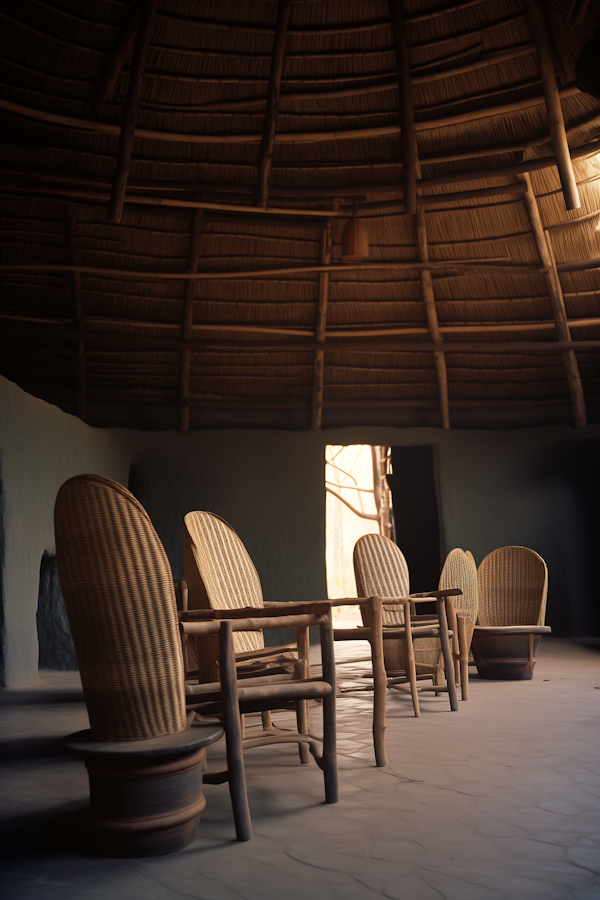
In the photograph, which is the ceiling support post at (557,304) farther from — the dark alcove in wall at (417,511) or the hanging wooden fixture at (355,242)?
the dark alcove in wall at (417,511)

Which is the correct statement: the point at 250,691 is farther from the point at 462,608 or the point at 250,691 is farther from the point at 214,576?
the point at 462,608

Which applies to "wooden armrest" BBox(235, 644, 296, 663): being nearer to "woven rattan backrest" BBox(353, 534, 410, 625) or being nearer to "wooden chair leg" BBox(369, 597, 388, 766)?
"wooden chair leg" BBox(369, 597, 388, 766)

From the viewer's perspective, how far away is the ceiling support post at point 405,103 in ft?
16.5

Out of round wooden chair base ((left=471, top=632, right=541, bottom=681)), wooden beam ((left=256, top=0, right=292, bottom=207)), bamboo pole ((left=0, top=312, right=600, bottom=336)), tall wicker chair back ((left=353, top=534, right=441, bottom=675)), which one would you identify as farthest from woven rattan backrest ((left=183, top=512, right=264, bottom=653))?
bamboo pole ((left=0, top=312, right=600, bottom=336))

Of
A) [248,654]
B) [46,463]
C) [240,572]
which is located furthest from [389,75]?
[248,654]

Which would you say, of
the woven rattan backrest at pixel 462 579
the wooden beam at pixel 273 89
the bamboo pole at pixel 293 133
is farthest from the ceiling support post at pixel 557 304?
the woven rattan backrest at pixel 462 579

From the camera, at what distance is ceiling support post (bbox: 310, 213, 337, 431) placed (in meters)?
7.50

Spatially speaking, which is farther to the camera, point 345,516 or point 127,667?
point 345,516

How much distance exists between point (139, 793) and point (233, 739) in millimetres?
306

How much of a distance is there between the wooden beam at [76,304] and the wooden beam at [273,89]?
7.79 ft

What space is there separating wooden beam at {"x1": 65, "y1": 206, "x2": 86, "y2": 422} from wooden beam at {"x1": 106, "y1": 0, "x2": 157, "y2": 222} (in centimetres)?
183

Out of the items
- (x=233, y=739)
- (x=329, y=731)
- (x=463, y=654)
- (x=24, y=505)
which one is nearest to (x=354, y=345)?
(x=24, y=505)

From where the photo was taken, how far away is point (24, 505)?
5.49m

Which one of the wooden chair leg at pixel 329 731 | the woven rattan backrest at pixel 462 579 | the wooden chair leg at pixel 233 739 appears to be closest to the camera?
the wooden chair leg at pixel 233 739
